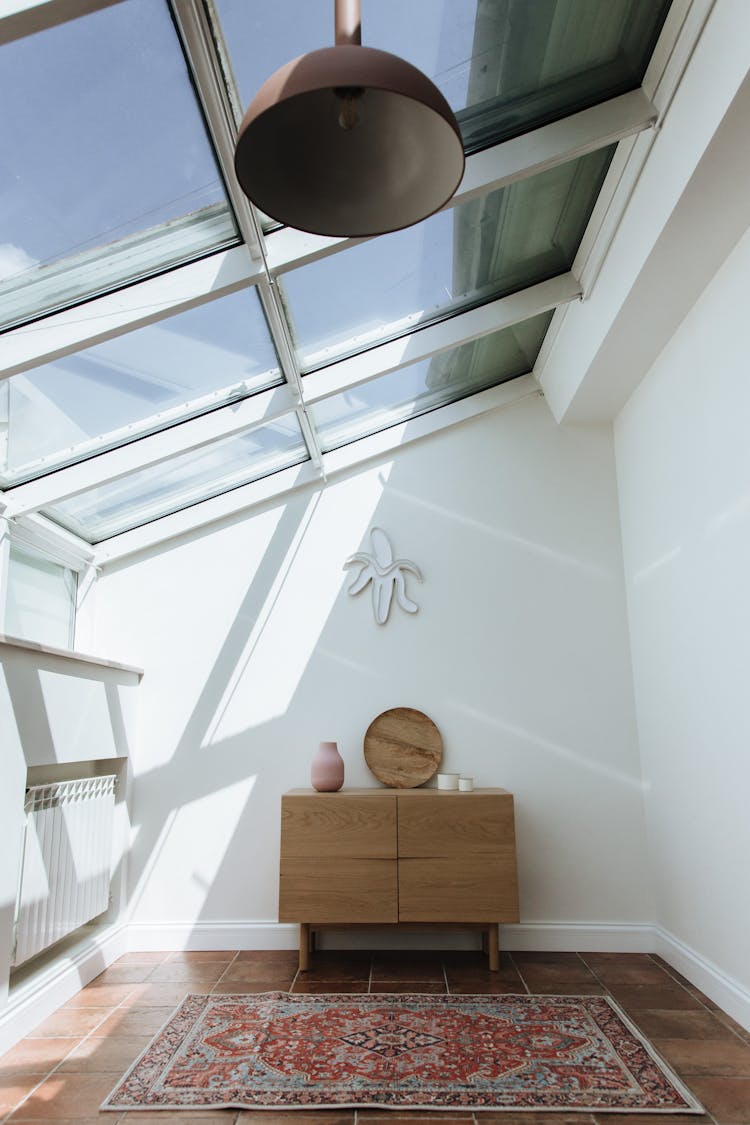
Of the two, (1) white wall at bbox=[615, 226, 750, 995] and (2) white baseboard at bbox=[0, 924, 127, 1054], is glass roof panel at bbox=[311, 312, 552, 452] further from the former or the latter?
(2) white baseboard at bbox=[0, 924, 127, 1054]

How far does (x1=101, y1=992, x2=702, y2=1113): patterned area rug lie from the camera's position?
2316 millimetres

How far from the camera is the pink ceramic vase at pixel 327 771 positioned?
3.78 metres

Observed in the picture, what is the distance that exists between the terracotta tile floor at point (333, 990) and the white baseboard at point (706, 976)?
42 mm

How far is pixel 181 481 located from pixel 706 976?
3.30 m

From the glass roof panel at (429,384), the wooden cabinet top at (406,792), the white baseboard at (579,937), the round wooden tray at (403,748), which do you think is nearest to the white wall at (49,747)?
the wooden cabinet top at (406,792)

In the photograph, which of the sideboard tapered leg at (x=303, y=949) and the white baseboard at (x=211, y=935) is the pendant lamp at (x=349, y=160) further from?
the white baseboard at (x=211, y=935)

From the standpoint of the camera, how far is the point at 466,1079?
2432 mm

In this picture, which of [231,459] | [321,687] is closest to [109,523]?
[231,459]

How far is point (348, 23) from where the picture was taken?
1305 mm

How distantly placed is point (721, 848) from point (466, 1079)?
134cm

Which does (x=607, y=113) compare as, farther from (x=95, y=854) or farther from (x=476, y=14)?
(x=95, y=854)

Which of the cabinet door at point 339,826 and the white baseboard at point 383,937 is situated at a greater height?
the cabinet door at point 339,826

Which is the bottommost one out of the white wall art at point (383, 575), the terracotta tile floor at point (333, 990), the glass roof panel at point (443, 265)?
the terracotta tile floor at point (333, 990)

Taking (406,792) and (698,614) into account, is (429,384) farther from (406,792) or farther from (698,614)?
→ (406,792)
